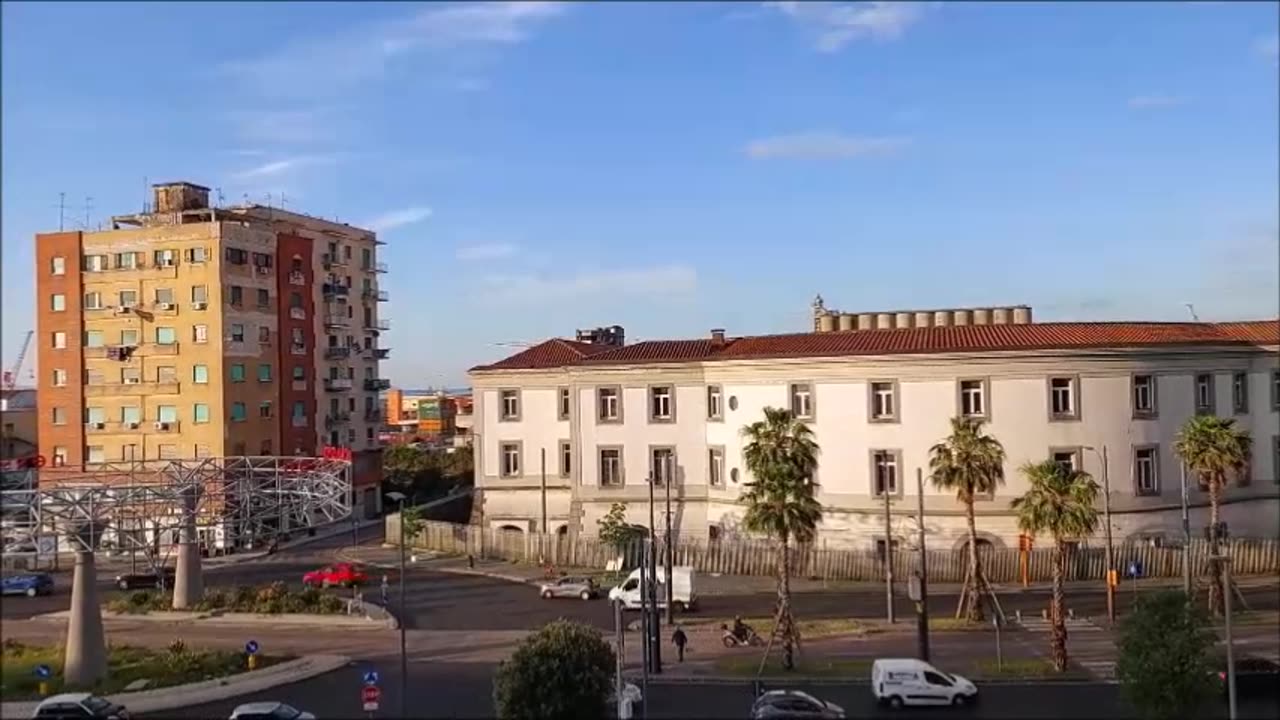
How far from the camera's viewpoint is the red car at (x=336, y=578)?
5866 centimetres

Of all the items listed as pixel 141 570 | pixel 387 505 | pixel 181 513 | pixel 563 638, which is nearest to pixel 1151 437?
pixel 563 638

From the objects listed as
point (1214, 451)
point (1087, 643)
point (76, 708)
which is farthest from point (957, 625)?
point (76, 708)

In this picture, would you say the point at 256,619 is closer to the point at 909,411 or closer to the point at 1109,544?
the point at 909,411

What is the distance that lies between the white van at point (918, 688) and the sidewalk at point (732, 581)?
19348mm

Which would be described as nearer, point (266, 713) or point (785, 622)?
point (266, 713)

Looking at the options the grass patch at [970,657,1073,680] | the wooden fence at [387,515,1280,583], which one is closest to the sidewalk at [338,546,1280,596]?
the wooden fence at [387,515,1280,583]

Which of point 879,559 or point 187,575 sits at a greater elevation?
point 187,575

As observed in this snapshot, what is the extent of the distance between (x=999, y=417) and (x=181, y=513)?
127ft

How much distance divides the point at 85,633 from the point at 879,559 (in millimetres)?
36824

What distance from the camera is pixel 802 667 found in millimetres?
38625

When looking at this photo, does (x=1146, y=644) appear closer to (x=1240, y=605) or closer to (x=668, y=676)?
(x=668, y=676)

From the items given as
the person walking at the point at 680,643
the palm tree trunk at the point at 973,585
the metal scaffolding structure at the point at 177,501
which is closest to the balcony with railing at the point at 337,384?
the metal scaffolding structure at the point at 177,501

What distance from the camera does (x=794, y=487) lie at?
1538 inches

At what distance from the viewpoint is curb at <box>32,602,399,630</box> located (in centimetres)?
4775
